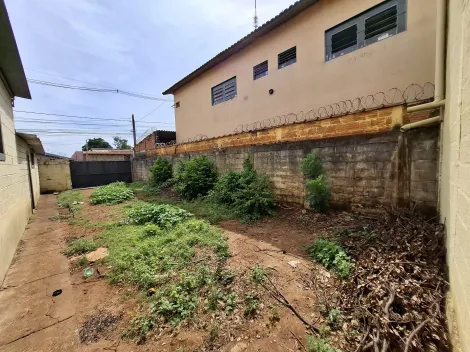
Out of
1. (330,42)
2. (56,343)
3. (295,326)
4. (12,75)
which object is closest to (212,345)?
(295,326)

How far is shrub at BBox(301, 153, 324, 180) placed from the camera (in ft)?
A: 13.0

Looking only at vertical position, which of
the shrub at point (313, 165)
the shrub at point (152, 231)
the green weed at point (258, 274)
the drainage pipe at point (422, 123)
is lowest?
the green weed at point (258, 274)

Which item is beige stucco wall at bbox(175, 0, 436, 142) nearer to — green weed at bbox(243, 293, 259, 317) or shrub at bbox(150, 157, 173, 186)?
shrub at bbox(150, 157, 173, 186)

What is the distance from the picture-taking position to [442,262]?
6.40ft

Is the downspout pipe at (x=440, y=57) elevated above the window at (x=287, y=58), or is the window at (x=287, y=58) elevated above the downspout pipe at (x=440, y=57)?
the window at (x=287, y=58)

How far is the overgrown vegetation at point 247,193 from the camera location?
14.6 feet

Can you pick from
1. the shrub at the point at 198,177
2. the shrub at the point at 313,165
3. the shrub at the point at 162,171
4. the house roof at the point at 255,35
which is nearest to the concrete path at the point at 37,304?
the shrub at the point at 198,177

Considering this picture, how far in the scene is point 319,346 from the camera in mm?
1487

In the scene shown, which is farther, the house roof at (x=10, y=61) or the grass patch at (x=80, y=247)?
the grass patch at (x=80, y=247)

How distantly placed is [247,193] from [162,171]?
5229 mm

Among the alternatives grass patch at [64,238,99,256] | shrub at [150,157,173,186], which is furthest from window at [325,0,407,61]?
shrub at [150,157,173,186]

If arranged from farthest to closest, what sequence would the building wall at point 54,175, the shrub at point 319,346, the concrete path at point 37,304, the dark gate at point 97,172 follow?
the dark gate at point 97,172, the building wall at point 54,175, the concrete path at point 37,304, the shrub at point 319,346

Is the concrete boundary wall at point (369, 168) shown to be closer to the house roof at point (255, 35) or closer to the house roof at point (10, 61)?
the house roof at point (255, 35)

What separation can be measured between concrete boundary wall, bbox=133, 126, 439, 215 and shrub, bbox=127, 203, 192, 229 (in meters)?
2.21
